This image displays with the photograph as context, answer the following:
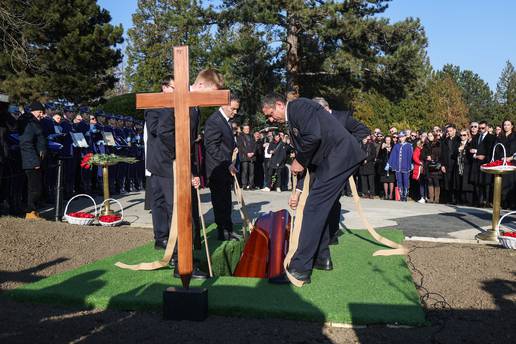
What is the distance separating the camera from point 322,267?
6105mm

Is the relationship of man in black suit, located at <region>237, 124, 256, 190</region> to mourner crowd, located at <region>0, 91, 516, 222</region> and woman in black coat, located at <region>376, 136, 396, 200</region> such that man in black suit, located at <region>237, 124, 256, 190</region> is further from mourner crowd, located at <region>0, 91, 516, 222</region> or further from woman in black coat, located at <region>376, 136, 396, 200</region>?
woman in black coat, located at <region>376, 136, 396, 200</region>

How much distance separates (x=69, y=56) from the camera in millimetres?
30016

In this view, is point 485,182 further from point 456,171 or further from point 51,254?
point 51,254

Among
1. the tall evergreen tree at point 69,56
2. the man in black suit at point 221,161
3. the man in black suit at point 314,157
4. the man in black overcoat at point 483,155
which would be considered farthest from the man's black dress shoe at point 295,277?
the tall evergreen tree at point 69,56

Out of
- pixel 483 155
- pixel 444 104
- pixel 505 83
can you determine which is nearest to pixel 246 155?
pixel 483 155

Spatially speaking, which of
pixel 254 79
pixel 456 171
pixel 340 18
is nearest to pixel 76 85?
pixel 254 79

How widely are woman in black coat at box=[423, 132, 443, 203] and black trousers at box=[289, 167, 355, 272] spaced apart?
10800mm

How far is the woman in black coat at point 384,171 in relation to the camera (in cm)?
1652

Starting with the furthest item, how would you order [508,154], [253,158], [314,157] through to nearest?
[253,158]
[508,154]
[314,157]

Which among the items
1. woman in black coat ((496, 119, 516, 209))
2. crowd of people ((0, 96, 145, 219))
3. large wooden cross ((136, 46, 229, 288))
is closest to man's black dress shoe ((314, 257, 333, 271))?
large wooden cross ((136, 46, 229, 288))

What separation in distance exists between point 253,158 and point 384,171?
4.77m

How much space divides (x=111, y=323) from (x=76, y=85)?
2855cm

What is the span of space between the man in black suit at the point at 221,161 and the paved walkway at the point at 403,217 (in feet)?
7.18

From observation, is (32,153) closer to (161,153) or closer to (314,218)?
(161,153)
